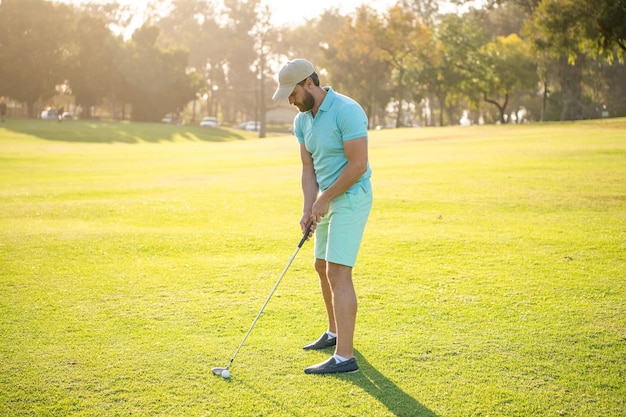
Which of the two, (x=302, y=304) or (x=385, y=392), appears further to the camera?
(x=302, y=304)

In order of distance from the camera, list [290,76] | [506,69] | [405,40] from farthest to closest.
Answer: [405,40] < [506,69] < [290,76]

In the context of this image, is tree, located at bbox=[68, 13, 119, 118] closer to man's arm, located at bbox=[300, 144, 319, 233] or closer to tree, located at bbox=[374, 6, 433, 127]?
tree, located at bbox=[374, 6, 433, 127]

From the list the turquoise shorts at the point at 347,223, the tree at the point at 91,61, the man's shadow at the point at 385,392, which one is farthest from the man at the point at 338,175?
the tree at the point at 91,61

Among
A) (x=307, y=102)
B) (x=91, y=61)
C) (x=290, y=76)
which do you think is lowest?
(x=307, y=102)

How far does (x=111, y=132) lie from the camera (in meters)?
67.4

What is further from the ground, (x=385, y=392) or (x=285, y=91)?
(x=285, y=91)

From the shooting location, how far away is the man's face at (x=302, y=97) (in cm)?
565

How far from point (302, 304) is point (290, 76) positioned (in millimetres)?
3079

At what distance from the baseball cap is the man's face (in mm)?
61

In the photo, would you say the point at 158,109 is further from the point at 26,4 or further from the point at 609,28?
the point at 609,28

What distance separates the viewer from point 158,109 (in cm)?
9688

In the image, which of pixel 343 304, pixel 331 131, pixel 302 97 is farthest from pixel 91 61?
pixel 343 304

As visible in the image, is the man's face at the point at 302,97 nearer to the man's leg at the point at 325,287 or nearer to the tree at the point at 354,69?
the man's leg at the point at 325,287

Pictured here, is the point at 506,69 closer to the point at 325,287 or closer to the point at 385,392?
the point at 325,287
